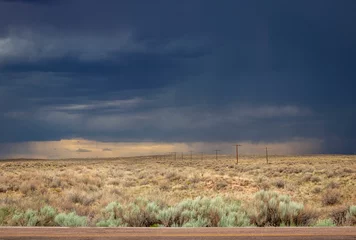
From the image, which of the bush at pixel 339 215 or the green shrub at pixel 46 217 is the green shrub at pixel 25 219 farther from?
the bush at pixel 339 215

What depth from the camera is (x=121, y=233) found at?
28.5 feet

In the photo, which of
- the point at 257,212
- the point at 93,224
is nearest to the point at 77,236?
the point at 93,224

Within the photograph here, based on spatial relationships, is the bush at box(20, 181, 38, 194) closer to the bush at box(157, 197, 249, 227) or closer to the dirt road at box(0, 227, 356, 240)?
the bush at box(157, 197, 249, 227)

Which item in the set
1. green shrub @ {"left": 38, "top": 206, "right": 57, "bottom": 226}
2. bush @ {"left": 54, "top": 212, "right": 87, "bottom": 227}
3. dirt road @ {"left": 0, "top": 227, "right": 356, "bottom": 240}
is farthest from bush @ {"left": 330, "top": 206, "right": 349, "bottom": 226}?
green shrub @ {"left": 38, "top": 206, "right": 57, "bottom": 226}

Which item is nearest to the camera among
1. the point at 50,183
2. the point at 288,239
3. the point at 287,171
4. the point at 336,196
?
the point at 288,239

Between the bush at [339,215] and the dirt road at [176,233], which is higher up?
the dirt road at [176,233]

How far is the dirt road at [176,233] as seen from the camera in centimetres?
815

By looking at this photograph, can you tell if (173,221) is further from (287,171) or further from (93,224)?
(287,171)

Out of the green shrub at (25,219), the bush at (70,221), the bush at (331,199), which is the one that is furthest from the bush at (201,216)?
the bush at (331,199)

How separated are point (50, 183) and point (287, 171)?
28404mm

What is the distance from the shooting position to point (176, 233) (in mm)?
8586

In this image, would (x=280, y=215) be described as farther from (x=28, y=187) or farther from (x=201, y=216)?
(x=28, y=187)

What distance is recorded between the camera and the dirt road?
26.7ft

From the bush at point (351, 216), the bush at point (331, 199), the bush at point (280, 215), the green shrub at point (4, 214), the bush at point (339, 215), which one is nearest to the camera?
the green shrub at point (4, 214)
